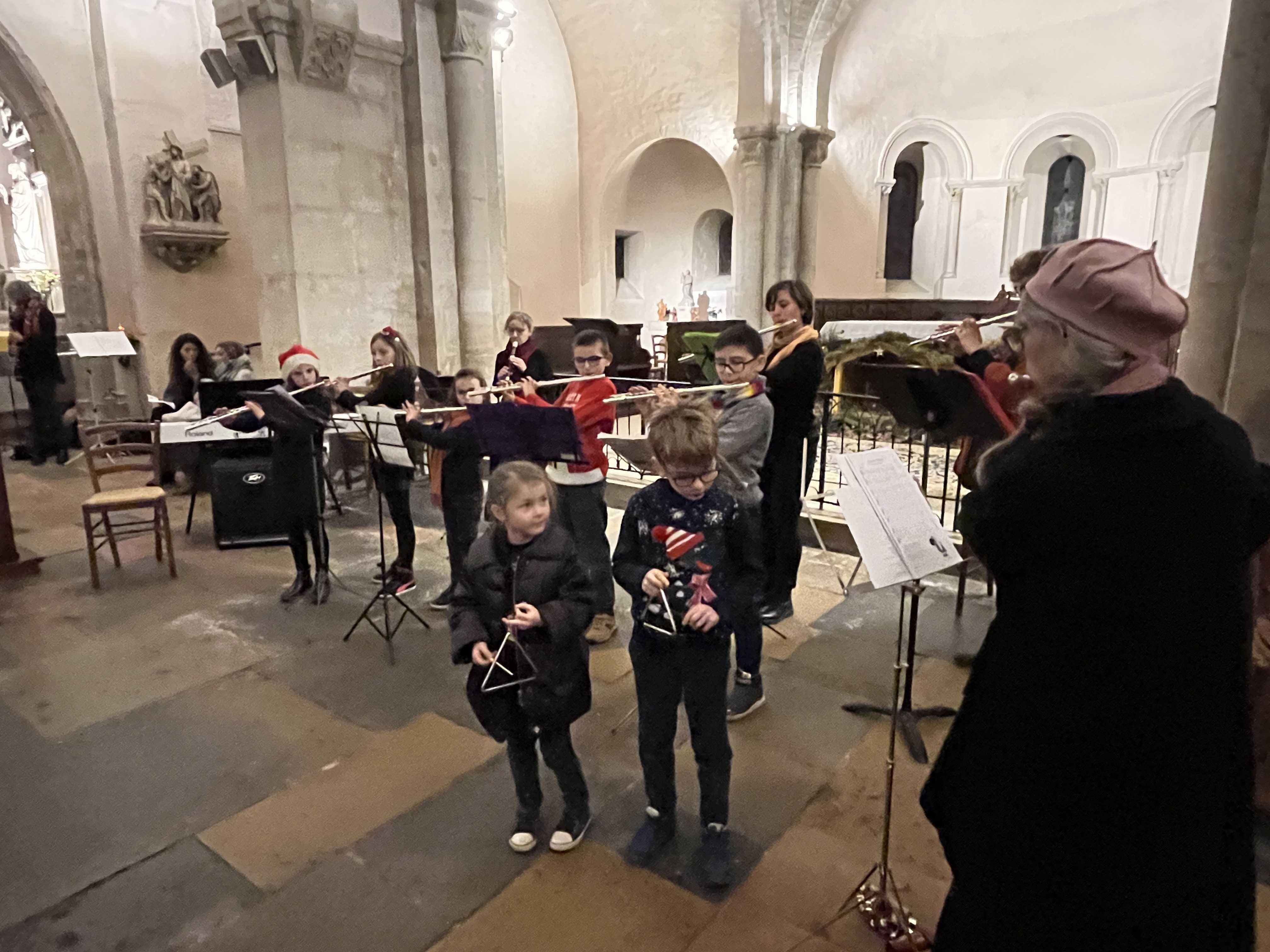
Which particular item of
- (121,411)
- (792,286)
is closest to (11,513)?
(121,411)

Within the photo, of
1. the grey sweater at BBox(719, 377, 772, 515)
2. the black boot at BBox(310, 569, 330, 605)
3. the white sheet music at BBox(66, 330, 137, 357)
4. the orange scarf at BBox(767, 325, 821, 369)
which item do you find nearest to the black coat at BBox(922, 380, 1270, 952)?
the grey sweater at BBox(719, 377, 772, 515)

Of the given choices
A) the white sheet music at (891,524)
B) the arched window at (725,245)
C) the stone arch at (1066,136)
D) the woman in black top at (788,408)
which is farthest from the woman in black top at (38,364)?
the arched window at (725,245)

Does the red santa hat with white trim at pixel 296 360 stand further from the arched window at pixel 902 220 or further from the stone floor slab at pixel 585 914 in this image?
the arched window at pixel 902 220

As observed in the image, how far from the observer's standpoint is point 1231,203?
2.79 metres

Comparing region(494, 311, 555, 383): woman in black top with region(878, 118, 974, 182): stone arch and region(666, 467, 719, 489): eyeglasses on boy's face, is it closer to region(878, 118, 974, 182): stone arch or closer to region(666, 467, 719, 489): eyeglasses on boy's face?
region(666, 467, 719, 489): eyeglasses on boy's face

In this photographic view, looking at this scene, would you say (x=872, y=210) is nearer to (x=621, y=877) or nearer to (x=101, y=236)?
(x=101, y=236)

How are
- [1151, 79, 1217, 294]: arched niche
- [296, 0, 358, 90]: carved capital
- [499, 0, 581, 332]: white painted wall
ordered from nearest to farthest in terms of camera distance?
[296, 0, 358, 90]: carved capital
[1151, 79, 1217, 294]: arched niche
[499, 0, 581, 332]: white painted wall

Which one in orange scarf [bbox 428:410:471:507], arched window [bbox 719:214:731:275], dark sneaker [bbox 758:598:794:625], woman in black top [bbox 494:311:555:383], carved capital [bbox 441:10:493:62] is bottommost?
dark sneaker [bbox 758:598:794:625]

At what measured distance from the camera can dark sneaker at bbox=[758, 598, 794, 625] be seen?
4039 mm

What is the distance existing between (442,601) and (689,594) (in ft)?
8.72

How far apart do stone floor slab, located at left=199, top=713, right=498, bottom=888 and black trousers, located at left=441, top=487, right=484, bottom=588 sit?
117cm

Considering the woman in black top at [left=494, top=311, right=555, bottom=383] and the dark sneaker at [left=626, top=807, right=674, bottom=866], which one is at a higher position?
the woman in black top at [left=494, top=311, right=555, bottom=383]

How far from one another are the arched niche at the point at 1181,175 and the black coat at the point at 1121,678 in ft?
40.3

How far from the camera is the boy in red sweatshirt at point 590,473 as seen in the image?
Result: 3.67 metres
